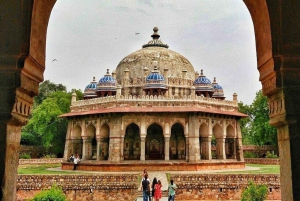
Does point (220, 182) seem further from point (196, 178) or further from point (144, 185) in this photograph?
point (144, 185)

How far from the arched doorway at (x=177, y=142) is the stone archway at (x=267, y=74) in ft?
76.3

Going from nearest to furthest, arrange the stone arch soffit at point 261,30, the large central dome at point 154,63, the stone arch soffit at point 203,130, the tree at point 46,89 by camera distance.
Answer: the stone arch soffit at point 261,30, the stone arch soffit at point 203,130, the large central dome at point 154,63, the tree at point 46,89

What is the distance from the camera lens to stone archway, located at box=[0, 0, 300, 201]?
3.43 m

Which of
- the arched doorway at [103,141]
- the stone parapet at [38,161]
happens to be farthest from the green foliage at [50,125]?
the arched doorway at [103,141]

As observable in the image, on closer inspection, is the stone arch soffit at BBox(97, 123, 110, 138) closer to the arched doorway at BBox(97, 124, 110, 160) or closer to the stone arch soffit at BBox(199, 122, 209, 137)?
the arched doorway at BBox(97, 124, 110, 160)

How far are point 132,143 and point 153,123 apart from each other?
4075 millimetres

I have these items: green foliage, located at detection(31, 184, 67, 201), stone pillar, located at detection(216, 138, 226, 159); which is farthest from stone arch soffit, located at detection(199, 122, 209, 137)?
green foliage, located at detection(31, 184, 67, 201)

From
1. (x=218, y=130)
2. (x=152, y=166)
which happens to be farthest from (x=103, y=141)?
(x=218, y=130)

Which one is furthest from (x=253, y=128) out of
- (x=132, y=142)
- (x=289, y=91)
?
(x=289, y=91)

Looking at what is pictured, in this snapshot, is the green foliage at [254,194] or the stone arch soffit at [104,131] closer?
the green foliage at [254,194]

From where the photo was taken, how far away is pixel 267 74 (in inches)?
152

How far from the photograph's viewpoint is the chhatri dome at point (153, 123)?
2225 cm

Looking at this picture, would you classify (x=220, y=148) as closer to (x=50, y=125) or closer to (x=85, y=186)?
(x=85, y=186)

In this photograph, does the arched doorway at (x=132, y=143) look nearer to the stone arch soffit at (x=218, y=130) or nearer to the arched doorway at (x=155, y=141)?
the arched doorway at (x=155, y=141)
